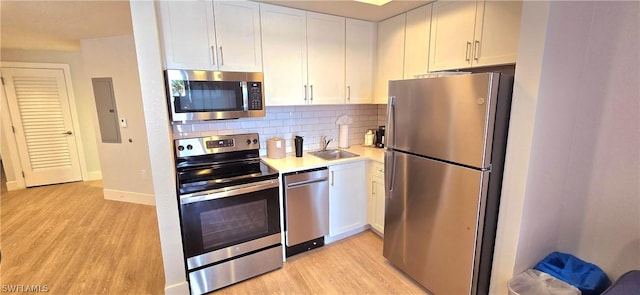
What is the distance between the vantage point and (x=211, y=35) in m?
2.21

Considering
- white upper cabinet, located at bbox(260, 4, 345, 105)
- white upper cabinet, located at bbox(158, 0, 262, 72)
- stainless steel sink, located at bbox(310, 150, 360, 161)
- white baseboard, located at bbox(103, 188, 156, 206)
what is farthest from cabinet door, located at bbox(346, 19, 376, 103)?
white baseboard, located at bbox(103, 188, 156, 206)

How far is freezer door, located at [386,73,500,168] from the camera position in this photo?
1.58 metres

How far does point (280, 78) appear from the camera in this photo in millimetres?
2562

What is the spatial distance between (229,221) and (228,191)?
0.25 m

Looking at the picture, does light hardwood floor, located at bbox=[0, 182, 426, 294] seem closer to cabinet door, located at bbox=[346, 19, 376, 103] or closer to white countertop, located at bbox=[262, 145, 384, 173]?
white countertop, located at bbox=[262, 145, 384, 173]

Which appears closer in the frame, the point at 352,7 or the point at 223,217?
the point at 223,217

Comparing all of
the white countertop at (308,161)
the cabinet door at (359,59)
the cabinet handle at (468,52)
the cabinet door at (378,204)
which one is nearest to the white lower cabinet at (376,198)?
the cabinet door at (378,204)

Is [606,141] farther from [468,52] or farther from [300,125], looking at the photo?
[300,125]

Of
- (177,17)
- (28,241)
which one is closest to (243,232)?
(177,17)

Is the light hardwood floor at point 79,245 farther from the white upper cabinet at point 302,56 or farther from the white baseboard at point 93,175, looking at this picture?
the white upper cabinet at point 302,56

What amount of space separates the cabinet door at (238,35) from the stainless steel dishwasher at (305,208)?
104 centimetres

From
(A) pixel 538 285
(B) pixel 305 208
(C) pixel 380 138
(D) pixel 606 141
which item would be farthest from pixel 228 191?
(D) pixel 606 141

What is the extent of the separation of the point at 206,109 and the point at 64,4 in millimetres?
1607

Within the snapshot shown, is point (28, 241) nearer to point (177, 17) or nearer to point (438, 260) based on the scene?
point (177, 17)
